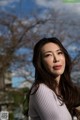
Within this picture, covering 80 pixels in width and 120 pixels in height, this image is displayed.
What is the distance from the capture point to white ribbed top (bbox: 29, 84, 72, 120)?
4.21ft

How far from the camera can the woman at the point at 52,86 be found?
1300 mm

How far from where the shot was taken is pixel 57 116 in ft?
4.19

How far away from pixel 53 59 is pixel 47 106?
18 cm

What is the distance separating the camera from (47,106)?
1301 mm

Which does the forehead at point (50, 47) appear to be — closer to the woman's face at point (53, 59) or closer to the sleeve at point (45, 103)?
the woman's face at point (53, 59)

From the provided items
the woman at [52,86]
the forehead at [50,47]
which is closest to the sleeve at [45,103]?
the woman at [52,86]

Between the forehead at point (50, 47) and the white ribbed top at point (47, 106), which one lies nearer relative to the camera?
the white ribbed top at point (47, 106)

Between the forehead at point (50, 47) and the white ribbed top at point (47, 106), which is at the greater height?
the forehead at point (50, 47)

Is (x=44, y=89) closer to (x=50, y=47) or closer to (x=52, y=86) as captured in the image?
(x=52, y=86)

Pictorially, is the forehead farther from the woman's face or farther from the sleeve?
the sleeve

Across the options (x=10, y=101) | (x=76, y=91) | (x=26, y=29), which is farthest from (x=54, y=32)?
(x=76, y=91)

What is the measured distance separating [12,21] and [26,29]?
67cm

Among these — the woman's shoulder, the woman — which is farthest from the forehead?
the woman's shoulder

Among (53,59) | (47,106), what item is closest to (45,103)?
(47,106)
